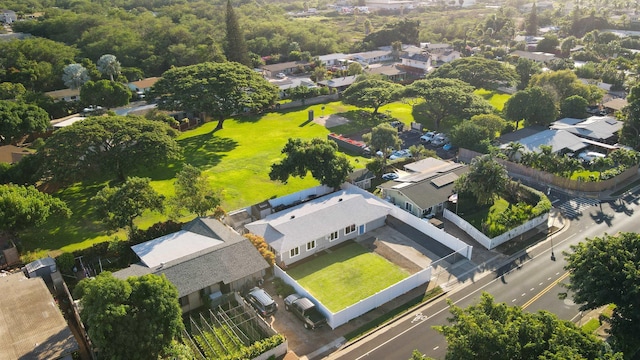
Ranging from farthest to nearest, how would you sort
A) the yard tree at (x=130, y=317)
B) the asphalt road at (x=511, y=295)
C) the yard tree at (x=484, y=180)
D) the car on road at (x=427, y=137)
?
the car on road at (x=427, y=137) → the yard tree at (x=484, y=180) → the asphalt road at (x=511, y=295) → the yard tree at (x=130, y=317)

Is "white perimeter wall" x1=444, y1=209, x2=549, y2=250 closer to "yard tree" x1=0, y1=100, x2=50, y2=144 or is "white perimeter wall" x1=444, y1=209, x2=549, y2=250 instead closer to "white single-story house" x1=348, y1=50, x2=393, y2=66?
"yard tree" x1=0, y1=100, x2=50, y2=144

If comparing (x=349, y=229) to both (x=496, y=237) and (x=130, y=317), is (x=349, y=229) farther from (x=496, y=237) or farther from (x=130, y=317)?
(x=130, y=317)

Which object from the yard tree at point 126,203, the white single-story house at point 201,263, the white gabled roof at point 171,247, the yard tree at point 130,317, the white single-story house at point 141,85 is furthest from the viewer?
the white single-story house at point 141,85

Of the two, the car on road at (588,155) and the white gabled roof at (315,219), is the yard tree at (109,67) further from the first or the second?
the car on road at (588,155)

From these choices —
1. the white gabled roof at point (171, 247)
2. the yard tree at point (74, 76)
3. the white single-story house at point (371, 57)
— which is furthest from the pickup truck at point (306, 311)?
the white single-story house at point (371, 57)

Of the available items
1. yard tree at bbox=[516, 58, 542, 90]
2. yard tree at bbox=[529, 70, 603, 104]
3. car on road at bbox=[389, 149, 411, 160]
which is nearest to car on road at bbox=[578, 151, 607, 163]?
yard tree at bbox=[529, 70, 603, 104]

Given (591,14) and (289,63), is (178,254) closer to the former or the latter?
(289,63)

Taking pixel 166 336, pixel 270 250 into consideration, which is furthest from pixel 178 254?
pixel 166 336
